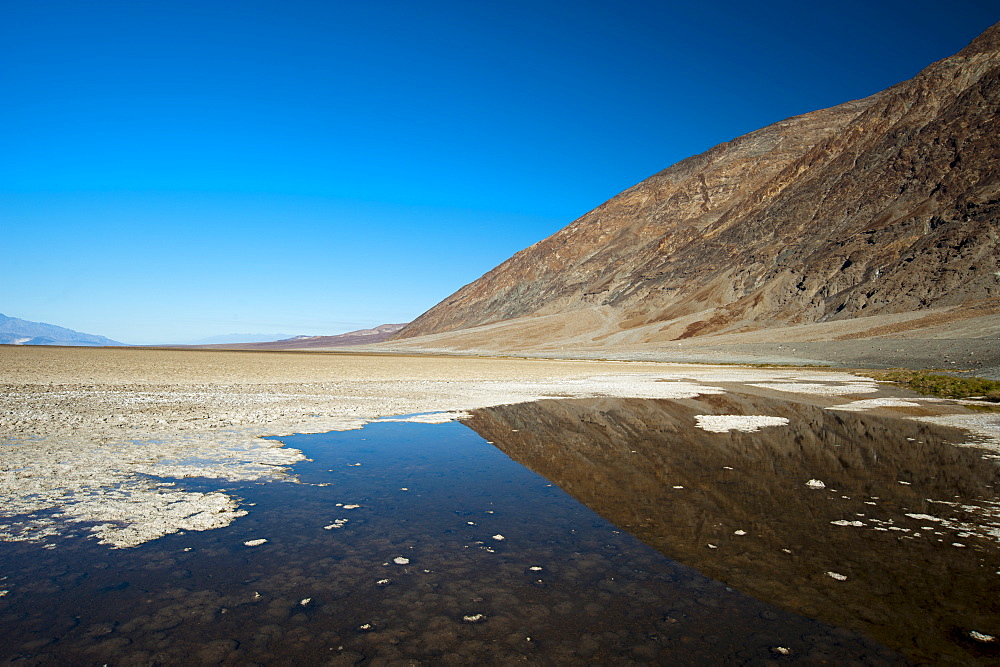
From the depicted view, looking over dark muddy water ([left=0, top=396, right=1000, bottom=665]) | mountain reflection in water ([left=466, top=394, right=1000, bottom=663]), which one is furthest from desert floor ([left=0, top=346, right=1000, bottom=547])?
mountain reflection in water ([left=466, top=394, right=1000, bottom=663])

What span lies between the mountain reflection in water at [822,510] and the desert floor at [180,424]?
3556mm

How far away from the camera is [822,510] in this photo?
19.5 ft

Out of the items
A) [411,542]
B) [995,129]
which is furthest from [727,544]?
[995,129]

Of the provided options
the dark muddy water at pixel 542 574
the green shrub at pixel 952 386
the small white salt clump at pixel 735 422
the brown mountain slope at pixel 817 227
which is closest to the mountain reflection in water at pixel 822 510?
the dark muddy water at pixel 542 574

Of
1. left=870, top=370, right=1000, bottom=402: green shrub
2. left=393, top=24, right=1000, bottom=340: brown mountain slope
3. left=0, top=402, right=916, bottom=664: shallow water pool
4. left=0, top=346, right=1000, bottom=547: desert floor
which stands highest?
left=393, top=24, right=1000, bottom=340: brown mountain slope

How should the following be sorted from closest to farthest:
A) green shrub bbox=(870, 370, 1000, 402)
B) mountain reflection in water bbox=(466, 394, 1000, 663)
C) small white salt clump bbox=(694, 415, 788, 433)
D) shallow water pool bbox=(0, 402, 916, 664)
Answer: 1. shallow water pool bbox=(0, 402, 916, 664)
2. mountain reflection in water bbox=(466, 394, 1000, 663)
3. small white salt clump bbox=(694, 415, 788, 433)
4. green shrub bbox=(870, 370, 1000, 402)

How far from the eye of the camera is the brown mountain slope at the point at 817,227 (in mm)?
61656

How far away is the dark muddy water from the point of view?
335 cm

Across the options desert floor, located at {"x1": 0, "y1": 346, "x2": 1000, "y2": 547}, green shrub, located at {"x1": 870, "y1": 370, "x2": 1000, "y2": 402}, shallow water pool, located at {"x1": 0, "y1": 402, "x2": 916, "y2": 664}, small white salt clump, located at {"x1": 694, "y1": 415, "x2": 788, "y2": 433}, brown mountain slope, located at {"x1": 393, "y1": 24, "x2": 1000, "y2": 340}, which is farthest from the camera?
brown mountain slope, located at {"x1": 393, "y1": 24, "x2": 1000, "y2": 340}

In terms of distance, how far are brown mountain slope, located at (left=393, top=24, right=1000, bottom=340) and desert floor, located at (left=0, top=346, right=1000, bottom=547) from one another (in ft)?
156

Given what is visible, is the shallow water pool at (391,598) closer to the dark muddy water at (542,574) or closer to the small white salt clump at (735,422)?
the dark muddy water at (542,574)

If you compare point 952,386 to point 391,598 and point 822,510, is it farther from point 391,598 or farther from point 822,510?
point 391,598

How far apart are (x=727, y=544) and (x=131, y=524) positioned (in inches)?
219

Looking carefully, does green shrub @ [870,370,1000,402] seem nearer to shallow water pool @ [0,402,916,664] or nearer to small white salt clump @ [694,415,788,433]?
small white salt clump @ [694,415,788,433]
